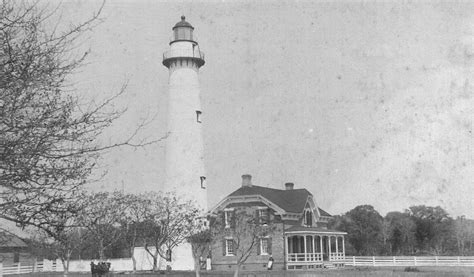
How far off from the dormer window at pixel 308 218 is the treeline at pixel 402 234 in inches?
761

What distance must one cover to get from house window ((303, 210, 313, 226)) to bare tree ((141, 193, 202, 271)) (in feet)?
26.0

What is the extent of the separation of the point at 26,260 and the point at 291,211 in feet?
84.1

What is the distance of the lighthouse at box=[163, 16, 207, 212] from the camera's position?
42938 millimetres

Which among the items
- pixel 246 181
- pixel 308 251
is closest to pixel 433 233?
pixel 308 251

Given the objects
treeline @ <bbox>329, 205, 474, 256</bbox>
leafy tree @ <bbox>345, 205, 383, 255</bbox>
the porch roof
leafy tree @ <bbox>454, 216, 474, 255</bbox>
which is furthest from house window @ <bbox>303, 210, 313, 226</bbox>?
leafy tree @ <bbox>454, 216, 474, 255</bbox>

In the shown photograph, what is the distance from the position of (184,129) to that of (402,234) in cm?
3452

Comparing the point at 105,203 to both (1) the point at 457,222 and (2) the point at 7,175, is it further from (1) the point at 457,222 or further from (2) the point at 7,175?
(1) the point at 457,222

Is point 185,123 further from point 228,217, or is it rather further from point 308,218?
point 308,218

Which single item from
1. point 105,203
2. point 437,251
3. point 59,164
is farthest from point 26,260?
point 59,164

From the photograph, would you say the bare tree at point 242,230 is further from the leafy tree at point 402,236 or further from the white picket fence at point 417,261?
the leafy tree at point 402,236

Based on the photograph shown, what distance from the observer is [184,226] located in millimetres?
40500

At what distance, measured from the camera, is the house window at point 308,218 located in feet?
147

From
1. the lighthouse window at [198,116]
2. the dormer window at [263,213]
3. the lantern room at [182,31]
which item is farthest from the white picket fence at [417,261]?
the lantern room at [182,31]

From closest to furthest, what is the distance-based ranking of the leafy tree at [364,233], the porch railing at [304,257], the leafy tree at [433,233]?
the porch railing at [304,257], the leafy tree at [364,233], the leafy tree at [433,233]
